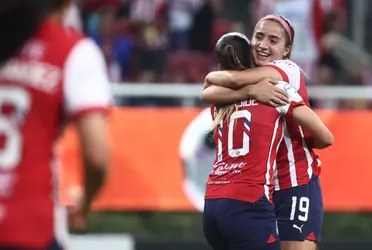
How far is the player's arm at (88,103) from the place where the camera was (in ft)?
12.9

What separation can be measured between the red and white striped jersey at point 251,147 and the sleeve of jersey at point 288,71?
0.04m

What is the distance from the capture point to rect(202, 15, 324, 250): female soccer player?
6293mm

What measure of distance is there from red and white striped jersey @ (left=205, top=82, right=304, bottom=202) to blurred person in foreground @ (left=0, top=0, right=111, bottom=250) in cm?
227

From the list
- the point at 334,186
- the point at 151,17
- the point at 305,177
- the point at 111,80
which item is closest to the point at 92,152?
the point at 305,177

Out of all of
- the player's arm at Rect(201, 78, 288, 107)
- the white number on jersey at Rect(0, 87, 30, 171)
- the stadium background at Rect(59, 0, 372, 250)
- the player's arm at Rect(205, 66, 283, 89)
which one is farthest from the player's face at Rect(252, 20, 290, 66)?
the stadium background at Rect(59, 0, 372, 250)

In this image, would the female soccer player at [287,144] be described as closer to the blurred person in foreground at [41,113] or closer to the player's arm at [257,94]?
the player's arm at [257,94]

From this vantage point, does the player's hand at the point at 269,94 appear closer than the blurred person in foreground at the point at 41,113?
No

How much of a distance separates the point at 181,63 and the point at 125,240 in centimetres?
344

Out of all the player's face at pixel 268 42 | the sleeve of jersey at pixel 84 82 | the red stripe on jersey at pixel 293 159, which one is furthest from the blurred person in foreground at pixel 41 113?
the red stripe on jersey at pixel 293 159

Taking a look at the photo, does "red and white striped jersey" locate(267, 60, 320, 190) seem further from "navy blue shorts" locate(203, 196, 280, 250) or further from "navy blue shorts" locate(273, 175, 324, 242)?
"navy blue shorts" locate(203, 196, 280, 250)

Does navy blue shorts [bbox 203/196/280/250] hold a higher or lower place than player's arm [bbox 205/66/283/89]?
lower

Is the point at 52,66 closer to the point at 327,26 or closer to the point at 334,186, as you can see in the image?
the point at 334,186

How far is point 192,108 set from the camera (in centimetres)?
1151

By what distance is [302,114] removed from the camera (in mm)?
6176
